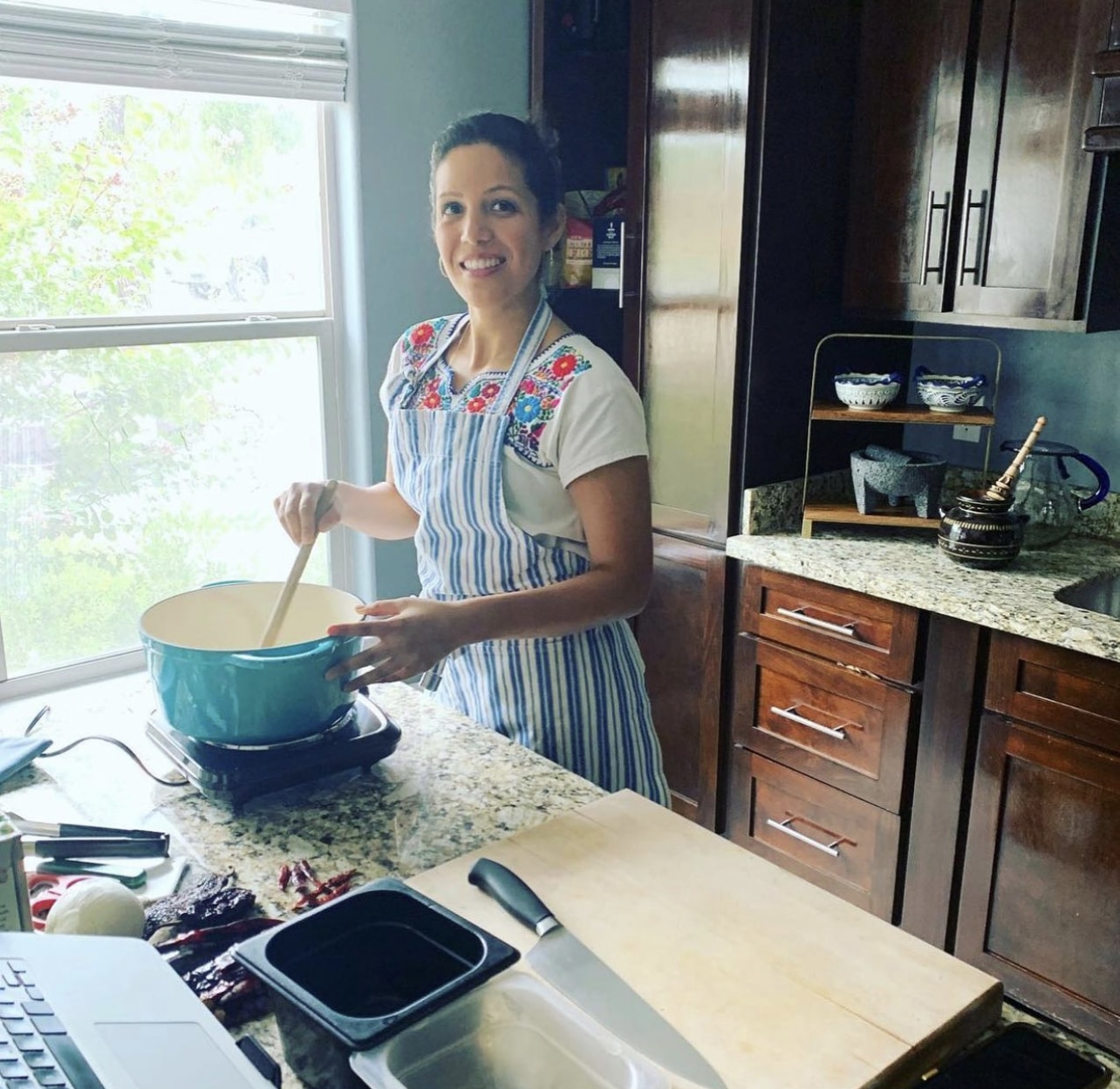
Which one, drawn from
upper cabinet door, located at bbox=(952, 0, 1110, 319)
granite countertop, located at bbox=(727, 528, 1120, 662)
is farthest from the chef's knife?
upper cabinet door, located at bbox=(952, 0, 1110, 319)

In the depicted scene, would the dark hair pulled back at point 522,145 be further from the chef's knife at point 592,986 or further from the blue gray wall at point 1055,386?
the blue gray wall at point 1055,386

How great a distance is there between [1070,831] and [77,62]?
7.43ft

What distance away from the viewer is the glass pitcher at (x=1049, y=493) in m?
2.28

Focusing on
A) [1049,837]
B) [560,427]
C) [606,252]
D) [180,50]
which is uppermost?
[180,50]

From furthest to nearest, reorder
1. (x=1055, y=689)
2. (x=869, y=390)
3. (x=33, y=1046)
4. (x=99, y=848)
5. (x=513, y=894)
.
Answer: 1. (x=869, y=390)
2. (x=1055, y=689)
3. (x=99, y=848)
4. (x=513, y=894)
5. (x=33, y=1046)

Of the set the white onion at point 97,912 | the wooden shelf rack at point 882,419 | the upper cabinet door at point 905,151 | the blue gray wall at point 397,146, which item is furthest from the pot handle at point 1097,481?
the white onion at point 97,912

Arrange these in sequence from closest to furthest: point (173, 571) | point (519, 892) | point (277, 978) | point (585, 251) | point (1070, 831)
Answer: point (277, 978) → point (519, 892) → point (1070, 831) → point (173, 571) → point (585, 251)

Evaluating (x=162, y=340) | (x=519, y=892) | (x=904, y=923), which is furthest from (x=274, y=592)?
(x=904, y=923)

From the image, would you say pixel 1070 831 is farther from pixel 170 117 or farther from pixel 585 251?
pixel 170 117

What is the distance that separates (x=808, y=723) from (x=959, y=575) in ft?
1.48

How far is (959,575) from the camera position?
2.11 m

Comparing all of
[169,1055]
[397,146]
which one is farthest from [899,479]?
[169,1055]

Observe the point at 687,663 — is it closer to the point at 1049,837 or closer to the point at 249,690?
the point at 1049,837

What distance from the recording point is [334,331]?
258 centimetres
